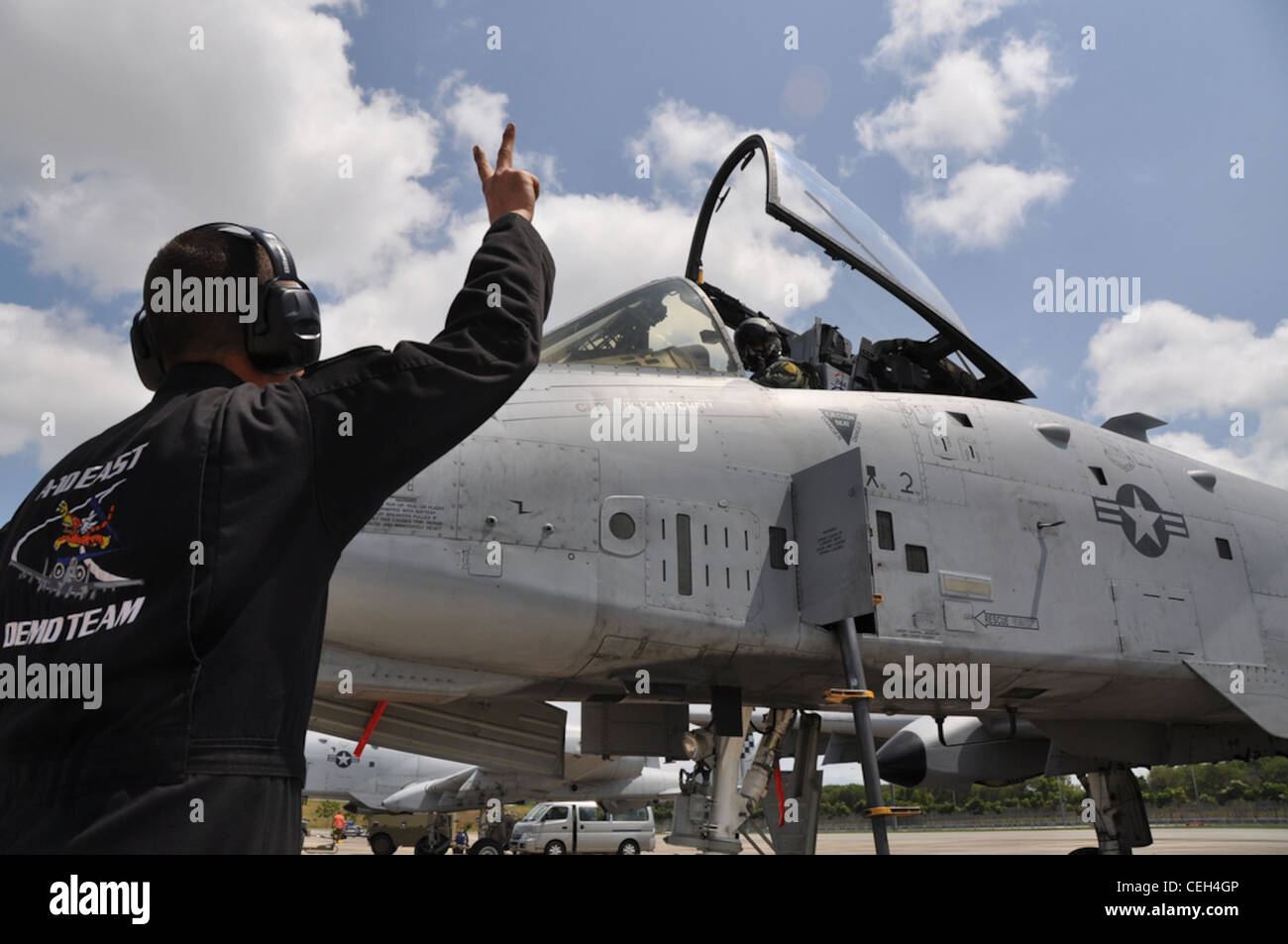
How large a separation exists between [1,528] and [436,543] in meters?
3.13

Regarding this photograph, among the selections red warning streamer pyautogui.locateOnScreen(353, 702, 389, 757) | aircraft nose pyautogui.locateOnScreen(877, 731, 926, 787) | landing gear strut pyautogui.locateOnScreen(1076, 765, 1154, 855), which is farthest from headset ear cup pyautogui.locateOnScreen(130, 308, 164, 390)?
aircraft nose pyautogui.locateOnScreen(877, 731, 926, 787)

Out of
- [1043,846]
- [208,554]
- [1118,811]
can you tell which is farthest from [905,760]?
[1043,846]

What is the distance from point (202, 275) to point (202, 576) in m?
0.63

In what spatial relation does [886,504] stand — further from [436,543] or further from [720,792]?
[436,543]

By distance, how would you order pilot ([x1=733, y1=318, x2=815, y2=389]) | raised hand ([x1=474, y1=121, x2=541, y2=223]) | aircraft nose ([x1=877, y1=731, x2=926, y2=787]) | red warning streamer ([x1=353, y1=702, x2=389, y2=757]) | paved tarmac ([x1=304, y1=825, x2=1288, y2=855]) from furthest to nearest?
1. paved tarmac ([x1=304, y1=825, x2=1288, y2=855])
2. aircraft nose ([x1=877, y1=731, x2=926, y2=787])
3. pilot ([x1=733, y1=318, x2=815, y2=389])
4. red warning streamer ([x1=353, y1=702, x2=389, y2=757])
5. raised hand ([x1=474, y1=121, x2=541, y2=223])

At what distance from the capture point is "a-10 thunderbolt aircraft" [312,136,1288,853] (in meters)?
5.12

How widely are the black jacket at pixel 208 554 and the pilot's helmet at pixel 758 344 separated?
20.8ft

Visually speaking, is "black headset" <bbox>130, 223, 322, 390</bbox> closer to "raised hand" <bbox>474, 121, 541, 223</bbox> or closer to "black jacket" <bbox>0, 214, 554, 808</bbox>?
"black jacket" <bbox>0, 214, 554, 808</bbox>

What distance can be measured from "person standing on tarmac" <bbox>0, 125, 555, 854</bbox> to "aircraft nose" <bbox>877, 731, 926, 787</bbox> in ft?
37.6

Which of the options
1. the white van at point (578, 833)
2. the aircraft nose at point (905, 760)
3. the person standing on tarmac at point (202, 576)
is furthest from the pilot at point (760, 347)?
the white van at point (578, 833)

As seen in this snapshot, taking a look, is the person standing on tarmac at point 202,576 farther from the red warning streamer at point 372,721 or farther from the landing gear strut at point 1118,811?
the landing gear strut at point 1118,811

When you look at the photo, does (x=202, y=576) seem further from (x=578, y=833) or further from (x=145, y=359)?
(x=578, y=833)
